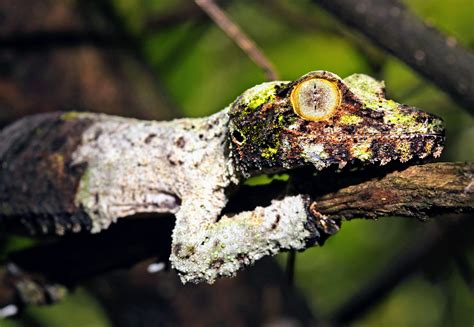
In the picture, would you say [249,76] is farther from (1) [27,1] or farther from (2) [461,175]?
(2) [461,175]

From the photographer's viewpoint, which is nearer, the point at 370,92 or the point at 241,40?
the point at 370,92

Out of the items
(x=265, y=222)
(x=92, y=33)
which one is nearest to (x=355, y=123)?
(x=265, y=222)

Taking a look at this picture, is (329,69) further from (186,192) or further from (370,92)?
(370,92)

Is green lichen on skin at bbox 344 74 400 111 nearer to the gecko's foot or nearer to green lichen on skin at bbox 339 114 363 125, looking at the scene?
green lichen on skin at bbox 339 114 363 125

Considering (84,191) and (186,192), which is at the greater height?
(84,191)

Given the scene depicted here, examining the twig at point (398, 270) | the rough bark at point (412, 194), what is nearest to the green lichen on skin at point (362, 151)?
the rough bark at point (412, 194)

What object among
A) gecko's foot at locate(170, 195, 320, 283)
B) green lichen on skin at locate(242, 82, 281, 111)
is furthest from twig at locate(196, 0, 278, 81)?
gecko's foot at locate(170, 195, 320, 283)

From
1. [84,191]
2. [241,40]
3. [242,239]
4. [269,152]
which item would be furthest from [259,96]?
[84,191]
